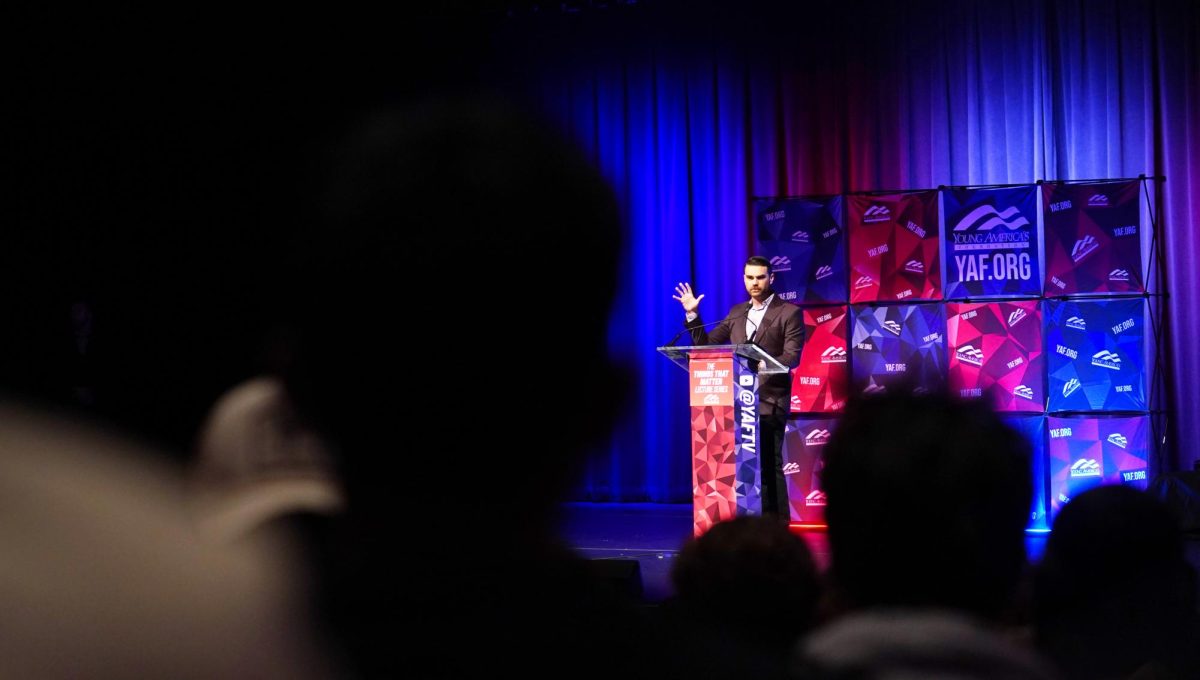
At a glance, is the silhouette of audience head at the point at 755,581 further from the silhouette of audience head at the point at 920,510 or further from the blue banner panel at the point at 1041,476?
the blue banner panel at the point at 1041,476

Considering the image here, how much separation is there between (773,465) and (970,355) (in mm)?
1389

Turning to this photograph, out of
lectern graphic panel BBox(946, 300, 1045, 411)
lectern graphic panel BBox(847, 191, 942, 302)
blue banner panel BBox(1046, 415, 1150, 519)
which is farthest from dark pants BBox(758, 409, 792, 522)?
blue banner panel BBox(1046, 415, 1150, 519)

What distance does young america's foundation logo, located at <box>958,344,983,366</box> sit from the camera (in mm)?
6067

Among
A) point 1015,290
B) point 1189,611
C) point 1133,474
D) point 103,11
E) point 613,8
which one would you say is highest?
point 613,8

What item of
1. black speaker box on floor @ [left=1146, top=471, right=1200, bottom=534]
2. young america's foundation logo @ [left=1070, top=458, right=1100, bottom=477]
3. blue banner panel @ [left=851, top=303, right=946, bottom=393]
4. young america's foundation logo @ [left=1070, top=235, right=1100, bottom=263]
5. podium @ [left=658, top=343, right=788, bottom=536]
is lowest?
black speaker box on floor @ [left=1146, top=471, right=1200, bottom=534]

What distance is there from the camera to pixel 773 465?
580 centimetres

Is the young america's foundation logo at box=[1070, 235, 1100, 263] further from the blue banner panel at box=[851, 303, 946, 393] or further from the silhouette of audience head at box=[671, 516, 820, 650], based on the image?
the silhouette of audience head at box=[671, 516, 820, 650]

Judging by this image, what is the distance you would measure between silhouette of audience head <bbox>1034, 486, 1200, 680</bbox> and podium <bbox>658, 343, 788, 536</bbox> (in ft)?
12.2

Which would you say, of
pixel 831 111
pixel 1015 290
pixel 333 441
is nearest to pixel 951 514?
pixel 333 441

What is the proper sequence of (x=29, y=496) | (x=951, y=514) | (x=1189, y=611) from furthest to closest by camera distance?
(x=1189, y=611), (x=951, y=514), (x=29, y=496)

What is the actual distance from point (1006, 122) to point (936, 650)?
23.2 ft

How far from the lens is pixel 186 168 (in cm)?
343

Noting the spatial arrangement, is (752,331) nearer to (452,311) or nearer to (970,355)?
(970,355)

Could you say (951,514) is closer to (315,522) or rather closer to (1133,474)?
(315,522)
